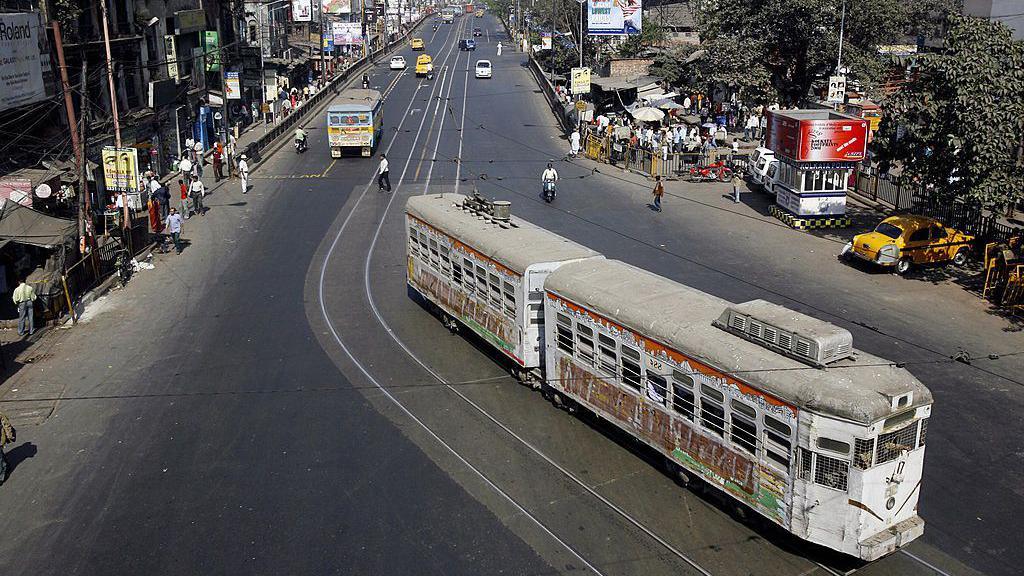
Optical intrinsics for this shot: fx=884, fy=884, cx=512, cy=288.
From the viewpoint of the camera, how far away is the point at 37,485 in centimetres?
1448

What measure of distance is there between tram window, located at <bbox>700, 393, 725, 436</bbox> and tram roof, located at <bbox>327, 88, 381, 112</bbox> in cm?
3632

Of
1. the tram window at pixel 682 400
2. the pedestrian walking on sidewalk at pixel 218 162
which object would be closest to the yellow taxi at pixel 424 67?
the pedestrian walking on sidewalk at pixel 218 162

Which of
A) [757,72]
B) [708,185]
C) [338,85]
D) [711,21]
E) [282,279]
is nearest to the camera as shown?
[282,279]

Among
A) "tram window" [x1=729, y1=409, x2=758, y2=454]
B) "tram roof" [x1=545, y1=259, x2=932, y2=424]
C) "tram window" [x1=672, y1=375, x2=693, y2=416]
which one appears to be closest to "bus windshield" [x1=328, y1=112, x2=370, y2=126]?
"tram roof" [x1=545, y1=259, x2=932, y2=424]

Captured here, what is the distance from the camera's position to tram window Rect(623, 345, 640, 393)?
46.5 ft

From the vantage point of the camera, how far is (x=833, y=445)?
11.1 meters

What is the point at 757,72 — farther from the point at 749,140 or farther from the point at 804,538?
the point at 804,538

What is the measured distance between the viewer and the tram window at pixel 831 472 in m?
11.1

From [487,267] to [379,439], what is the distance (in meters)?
4.66

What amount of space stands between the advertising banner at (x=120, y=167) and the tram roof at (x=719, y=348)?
18.7m

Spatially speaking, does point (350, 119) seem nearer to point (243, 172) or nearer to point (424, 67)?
point (243, 172)

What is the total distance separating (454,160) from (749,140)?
17357 millimetres

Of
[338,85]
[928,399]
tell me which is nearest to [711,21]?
[338,85]

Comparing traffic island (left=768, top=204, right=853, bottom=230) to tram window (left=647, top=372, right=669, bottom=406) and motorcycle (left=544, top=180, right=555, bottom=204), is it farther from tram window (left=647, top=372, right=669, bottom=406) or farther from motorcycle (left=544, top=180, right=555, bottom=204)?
tram window (left=647, top=372, right=669, bottom=406)
